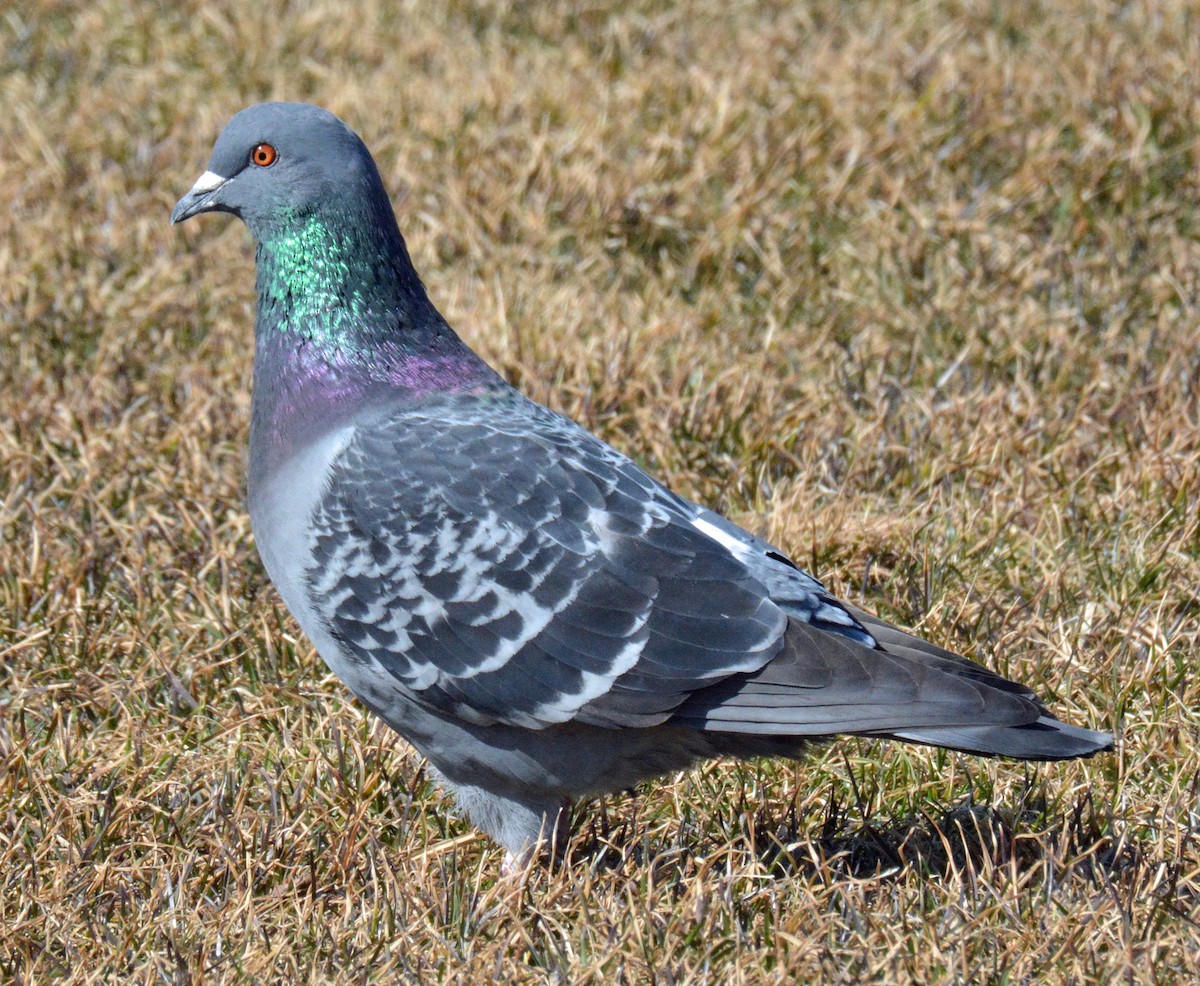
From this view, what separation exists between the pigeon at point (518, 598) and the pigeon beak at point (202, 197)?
296 millimetres

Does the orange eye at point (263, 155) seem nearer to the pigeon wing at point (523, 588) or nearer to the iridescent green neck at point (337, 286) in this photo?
the iridescent green neck at point (337, 286)

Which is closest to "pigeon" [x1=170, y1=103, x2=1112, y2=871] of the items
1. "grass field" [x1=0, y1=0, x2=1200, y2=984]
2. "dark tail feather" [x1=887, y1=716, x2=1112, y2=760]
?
"dark tail feather" [x1=887, y1=716, x2=1112, y2=760]

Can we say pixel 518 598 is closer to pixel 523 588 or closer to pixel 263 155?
pixel 523 588

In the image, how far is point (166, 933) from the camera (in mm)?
3092

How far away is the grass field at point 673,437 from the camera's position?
3209mm

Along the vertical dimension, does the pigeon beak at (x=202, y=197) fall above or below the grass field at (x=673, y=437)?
above

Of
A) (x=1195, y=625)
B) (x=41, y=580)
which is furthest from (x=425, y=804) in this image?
(x=1195, y=625)

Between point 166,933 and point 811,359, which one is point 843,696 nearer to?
point 166,933

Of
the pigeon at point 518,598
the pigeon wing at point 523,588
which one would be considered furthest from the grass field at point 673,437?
the pigeon wing at point 523,588

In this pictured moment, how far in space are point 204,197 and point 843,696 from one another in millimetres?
1908

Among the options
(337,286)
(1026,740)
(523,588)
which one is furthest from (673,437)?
(1026,740)

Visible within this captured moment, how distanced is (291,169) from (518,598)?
3.72 ft

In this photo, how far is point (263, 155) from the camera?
3.74 meters

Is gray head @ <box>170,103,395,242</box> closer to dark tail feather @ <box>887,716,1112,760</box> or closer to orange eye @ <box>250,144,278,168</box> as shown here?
orange eye @ <box>250,144,278,168</box>
